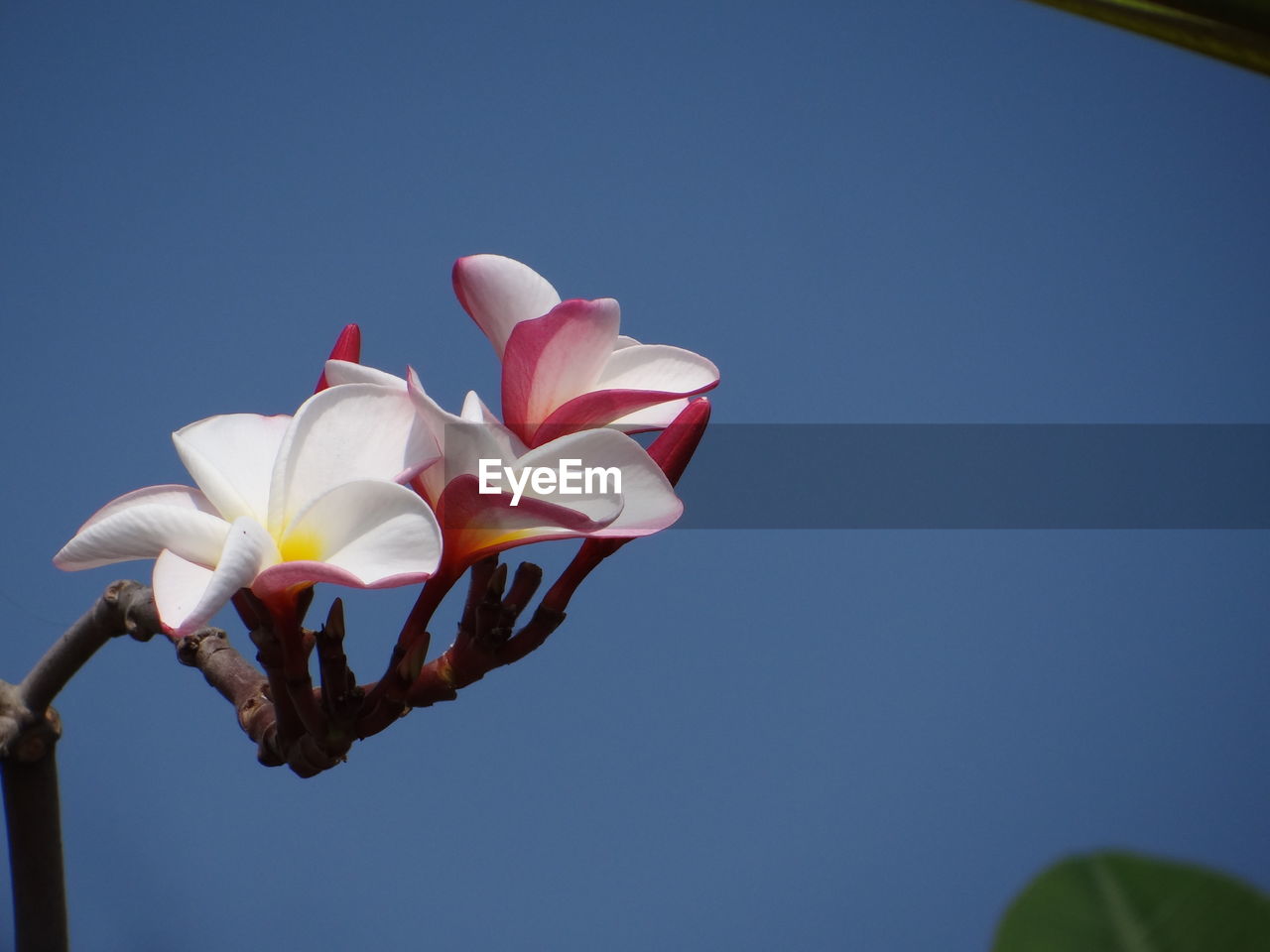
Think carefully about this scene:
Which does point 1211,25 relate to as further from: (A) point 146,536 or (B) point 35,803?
(B) point 35,803

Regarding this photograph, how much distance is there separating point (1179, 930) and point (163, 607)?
0.14 meters

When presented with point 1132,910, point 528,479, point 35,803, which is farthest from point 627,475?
point 35,803

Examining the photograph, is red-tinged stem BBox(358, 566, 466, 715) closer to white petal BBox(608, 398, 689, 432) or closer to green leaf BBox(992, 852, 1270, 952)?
white petal BBox(608, 398, 689, 432)

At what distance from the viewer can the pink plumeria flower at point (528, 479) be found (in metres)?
0.18

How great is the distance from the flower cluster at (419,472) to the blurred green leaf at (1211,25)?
0.33ft

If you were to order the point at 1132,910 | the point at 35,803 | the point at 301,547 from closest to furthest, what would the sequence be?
the point at 1132,910, the point at 301,547, the point at 35,803

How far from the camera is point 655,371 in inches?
8.7

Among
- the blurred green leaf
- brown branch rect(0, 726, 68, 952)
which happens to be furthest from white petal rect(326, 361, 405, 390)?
brown branch rect(0, 726, 68, 952)

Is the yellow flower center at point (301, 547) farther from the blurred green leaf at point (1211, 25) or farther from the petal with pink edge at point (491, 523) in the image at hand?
the blurred green leaf at point (1211, 25)

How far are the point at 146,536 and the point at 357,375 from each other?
5 centimetres

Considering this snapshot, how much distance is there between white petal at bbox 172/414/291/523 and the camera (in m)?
0.19

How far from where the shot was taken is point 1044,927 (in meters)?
0.08

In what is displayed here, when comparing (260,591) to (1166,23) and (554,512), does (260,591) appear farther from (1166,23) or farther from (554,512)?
(1166,23)

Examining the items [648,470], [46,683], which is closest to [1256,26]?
[648,470]
